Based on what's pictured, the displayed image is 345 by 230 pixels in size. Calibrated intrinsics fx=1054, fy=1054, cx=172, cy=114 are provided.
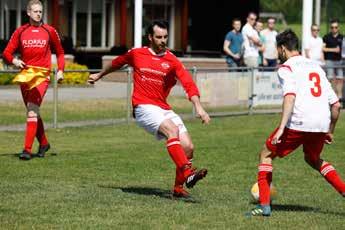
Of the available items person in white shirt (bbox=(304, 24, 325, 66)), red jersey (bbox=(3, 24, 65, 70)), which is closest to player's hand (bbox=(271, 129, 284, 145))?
red jersey (bbox=(3, 24, 65, 70))

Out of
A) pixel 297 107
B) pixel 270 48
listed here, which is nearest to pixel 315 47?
pixel 270 48

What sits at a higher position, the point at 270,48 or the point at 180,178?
the point at 270,48

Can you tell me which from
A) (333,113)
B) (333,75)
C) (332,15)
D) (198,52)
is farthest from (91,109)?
(198,52)

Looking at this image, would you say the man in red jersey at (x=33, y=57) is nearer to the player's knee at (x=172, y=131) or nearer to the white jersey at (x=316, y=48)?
the player's knee at (x=172, y=131)

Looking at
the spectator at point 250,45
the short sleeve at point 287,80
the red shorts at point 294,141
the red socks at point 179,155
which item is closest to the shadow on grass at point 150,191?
the red socks at point 179,155

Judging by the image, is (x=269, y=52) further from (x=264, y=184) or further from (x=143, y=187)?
(x=264, y=184)

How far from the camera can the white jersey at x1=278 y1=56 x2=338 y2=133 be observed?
31.8 feet

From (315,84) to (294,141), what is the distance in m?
0.57

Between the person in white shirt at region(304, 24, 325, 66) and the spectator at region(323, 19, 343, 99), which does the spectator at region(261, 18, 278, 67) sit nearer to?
the person in white shirt at region(304, 24, 325, 66)

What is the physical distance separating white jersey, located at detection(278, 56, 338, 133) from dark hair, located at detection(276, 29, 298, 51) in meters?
0.11

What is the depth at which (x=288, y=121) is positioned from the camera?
981cm

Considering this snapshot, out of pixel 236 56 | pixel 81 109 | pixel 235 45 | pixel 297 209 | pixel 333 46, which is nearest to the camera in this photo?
pixel 297 209

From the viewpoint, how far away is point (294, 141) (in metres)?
9.88

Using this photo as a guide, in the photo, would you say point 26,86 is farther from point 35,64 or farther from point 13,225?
point 13,225
